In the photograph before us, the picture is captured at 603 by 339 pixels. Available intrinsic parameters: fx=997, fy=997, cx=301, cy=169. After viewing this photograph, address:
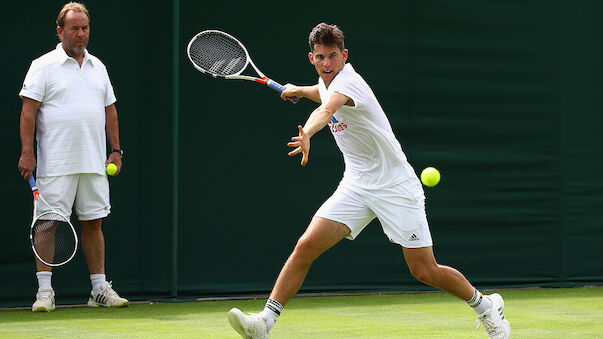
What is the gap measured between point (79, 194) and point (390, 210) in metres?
2.40

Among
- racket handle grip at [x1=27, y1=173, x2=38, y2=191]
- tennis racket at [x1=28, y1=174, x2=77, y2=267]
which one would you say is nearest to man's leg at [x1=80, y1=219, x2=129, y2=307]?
tennis racket at [x1=28, y1=174, x2=77, y2=267]

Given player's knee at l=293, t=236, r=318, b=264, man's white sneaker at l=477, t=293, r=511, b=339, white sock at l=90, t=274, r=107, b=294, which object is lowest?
white sock at l=90, t=274, r=107, b=294

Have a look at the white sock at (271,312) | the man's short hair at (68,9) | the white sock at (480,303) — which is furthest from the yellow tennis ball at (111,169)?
the white sock at (480,303)

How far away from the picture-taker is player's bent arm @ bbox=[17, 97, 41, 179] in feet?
20.0

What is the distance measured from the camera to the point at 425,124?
757cm

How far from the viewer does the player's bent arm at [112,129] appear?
6.43 meters

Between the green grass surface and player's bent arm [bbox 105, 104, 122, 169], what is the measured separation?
3.24 ft

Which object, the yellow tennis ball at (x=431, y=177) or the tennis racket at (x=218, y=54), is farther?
the yellow tennis ball at (x=431, y=177)

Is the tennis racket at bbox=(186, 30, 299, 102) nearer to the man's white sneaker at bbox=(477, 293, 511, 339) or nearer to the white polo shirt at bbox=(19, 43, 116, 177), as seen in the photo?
the white polo shirt at bbox=(19, 43, 116, 177)

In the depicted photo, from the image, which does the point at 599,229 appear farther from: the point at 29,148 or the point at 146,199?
the point at 29,148

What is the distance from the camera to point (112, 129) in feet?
21.2

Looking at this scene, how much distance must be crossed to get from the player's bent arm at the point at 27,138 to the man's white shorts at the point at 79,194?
0.20 m

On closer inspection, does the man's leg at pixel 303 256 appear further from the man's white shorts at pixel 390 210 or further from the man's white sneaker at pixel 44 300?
the man's white sneaker at pixel 44 300

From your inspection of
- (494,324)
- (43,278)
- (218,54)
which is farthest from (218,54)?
(494,324)
